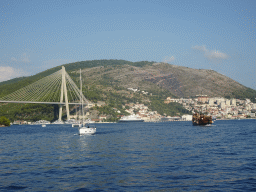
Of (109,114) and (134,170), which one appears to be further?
(109,114)

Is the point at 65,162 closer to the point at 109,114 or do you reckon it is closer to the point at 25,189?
the point at 25,189

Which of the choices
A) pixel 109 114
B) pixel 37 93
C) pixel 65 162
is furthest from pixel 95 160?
pixel 109 114

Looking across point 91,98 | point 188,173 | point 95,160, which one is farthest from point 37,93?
point 188,173

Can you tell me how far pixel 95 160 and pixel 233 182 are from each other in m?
12.0

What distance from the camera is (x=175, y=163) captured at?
72.8 ft

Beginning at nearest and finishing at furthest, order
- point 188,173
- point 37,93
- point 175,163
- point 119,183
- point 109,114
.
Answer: point 119,183 → point 188,173 → point 175,163 → point 37,93 → point 109,114

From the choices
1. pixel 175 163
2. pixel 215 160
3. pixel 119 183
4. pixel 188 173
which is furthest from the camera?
pixel 215 160

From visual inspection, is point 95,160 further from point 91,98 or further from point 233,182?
Result: point 91,98

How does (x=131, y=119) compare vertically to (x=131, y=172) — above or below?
below

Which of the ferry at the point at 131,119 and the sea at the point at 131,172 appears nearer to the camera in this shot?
the sea at the point at 131,172

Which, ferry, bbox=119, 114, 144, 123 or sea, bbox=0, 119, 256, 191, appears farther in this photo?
ferry, bbox=119, 114, 144, 123

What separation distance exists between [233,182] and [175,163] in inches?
252

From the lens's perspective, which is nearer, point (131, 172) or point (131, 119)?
point (131, 172)

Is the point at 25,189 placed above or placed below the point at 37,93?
below
